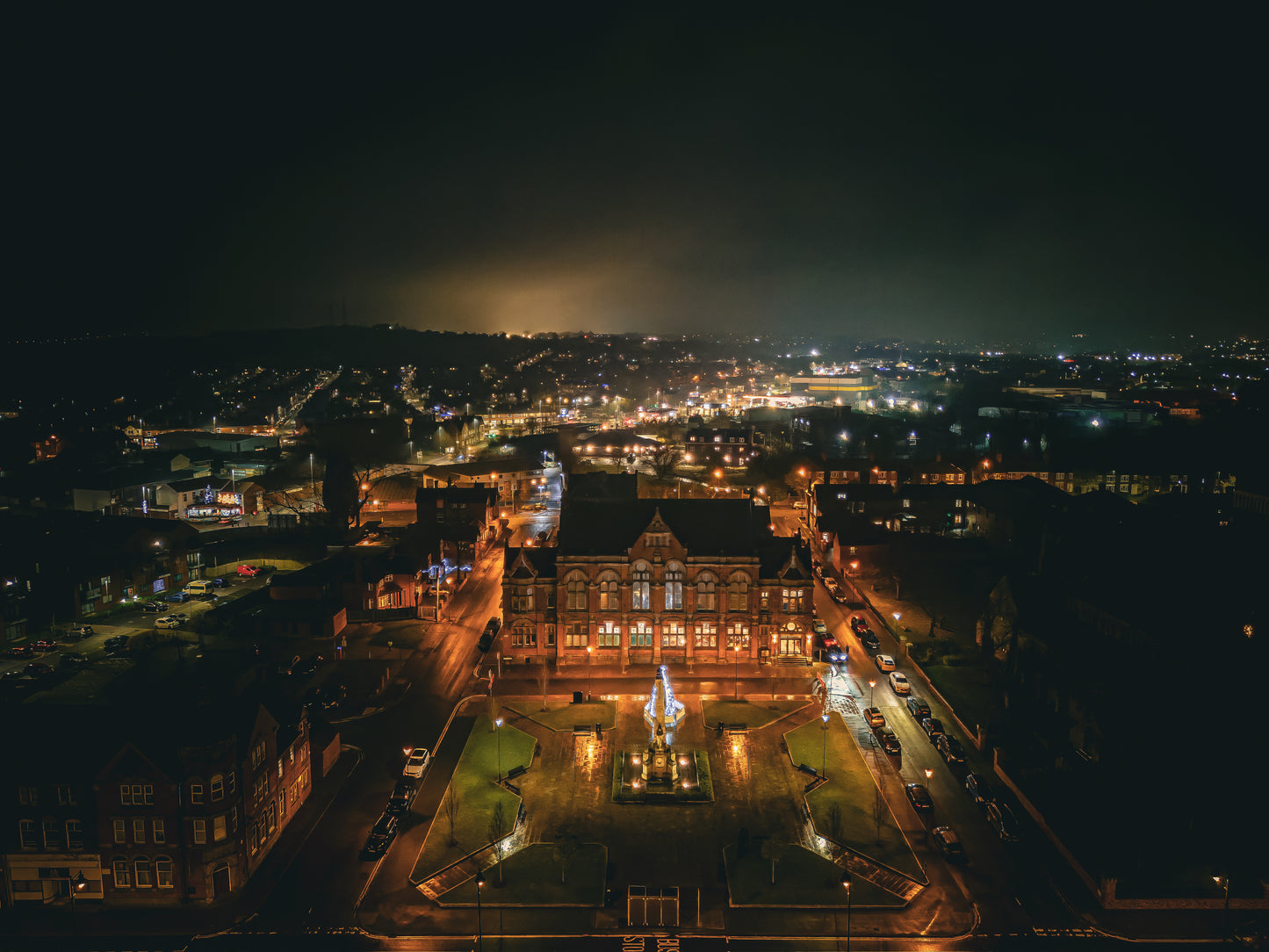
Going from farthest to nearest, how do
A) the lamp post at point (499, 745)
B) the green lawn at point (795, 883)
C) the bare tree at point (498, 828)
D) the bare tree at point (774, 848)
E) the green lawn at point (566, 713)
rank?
the green lawn at point (566, 713) < the lamp post at point (499, 745) < the bare tree at point (498, 828) < the bare tree at point (774, 848) < the green lawn at point (795, 883)

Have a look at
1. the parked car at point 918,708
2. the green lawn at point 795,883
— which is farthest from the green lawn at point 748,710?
the green lawn at point 795,883

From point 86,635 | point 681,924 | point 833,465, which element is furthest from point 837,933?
point 833,465

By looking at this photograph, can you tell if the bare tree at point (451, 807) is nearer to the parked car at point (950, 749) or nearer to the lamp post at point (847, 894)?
the lamp post at point (847, 894)

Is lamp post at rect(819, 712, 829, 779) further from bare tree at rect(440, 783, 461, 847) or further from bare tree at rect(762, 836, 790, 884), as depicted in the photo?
bare tree at rect(440, 783, 461, 847)

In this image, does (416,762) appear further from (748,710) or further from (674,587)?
(674,587)

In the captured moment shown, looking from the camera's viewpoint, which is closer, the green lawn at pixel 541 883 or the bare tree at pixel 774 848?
the green lawn at pixel 541 883

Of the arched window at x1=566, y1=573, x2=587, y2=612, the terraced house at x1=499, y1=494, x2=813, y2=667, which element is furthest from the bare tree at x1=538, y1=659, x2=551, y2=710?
the arched window at x1=566, y1=573, x2=587, y2=612

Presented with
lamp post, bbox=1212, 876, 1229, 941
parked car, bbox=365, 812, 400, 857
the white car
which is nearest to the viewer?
lamp post, bbox=1212, 876, 1229, 941
